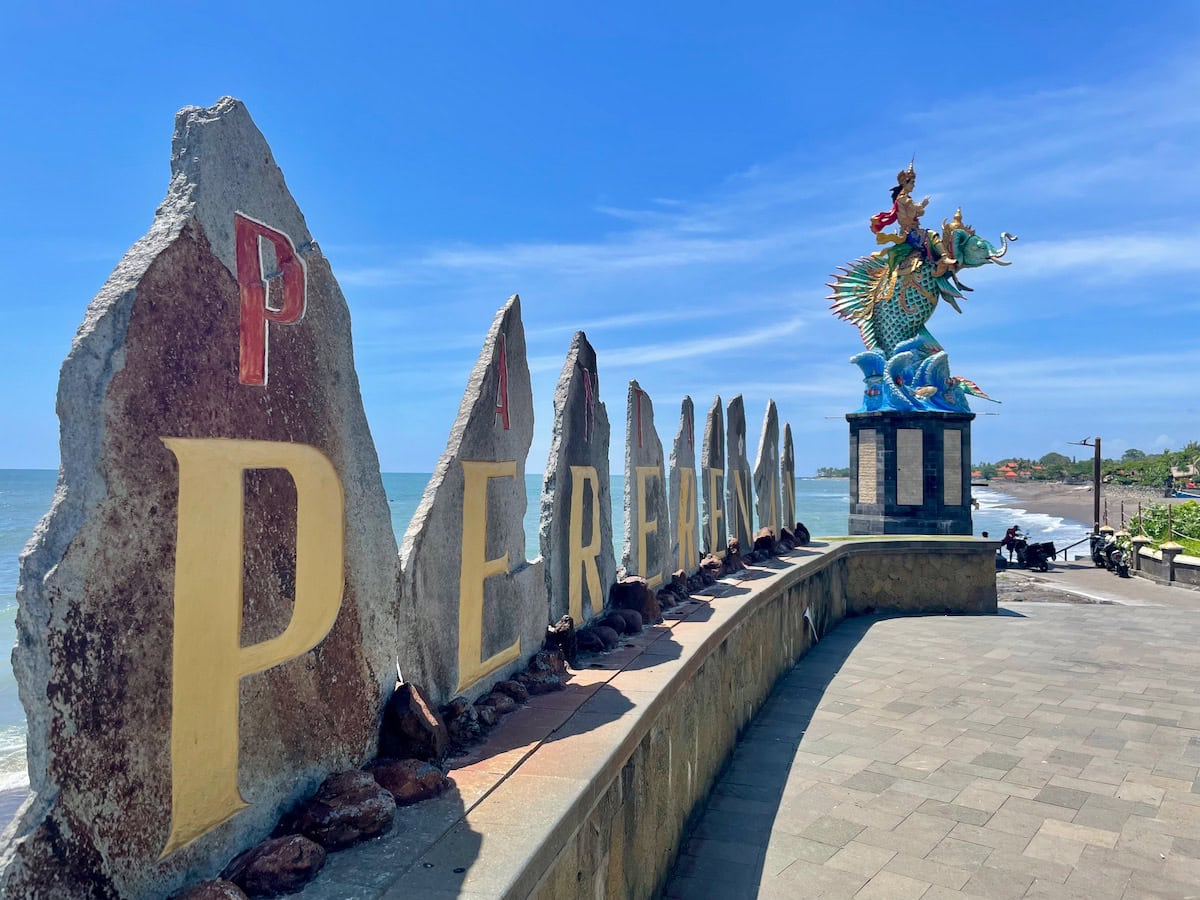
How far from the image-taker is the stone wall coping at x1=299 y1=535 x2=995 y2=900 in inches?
93.0

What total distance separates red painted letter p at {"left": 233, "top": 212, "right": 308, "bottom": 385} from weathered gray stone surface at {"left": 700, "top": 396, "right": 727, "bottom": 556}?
5.94 m

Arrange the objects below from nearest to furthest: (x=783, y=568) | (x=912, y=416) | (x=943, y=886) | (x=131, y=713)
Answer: (x=131, y=713), (x=943, y=886), (x=783, y=568), (x=912, y=416)

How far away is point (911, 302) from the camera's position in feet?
63.6

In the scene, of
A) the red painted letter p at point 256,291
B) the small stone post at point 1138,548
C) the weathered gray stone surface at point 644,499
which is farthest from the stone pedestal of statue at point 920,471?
the red painted letter p at point 256,291

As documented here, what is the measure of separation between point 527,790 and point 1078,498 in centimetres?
9664

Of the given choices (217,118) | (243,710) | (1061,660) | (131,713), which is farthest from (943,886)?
(1061,660)

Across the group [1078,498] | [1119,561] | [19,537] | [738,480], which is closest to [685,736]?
[738,480]

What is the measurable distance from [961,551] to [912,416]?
6.21m

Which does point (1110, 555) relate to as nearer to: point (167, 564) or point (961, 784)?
point (961, 784)

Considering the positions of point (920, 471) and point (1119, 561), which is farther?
point (1119, 561)

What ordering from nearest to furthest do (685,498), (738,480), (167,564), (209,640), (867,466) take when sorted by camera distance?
(167,564) → (209,640) → (685,498) → (738,480) → (867,466)

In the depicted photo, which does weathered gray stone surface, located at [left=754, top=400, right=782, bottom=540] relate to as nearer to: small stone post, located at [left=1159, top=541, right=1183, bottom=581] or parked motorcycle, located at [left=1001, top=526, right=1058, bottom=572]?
small stone post, located at [left=1159, top=541, right=1183, bottom=581]

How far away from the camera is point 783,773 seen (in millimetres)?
5773

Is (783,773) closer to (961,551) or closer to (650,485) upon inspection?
(650,485)
